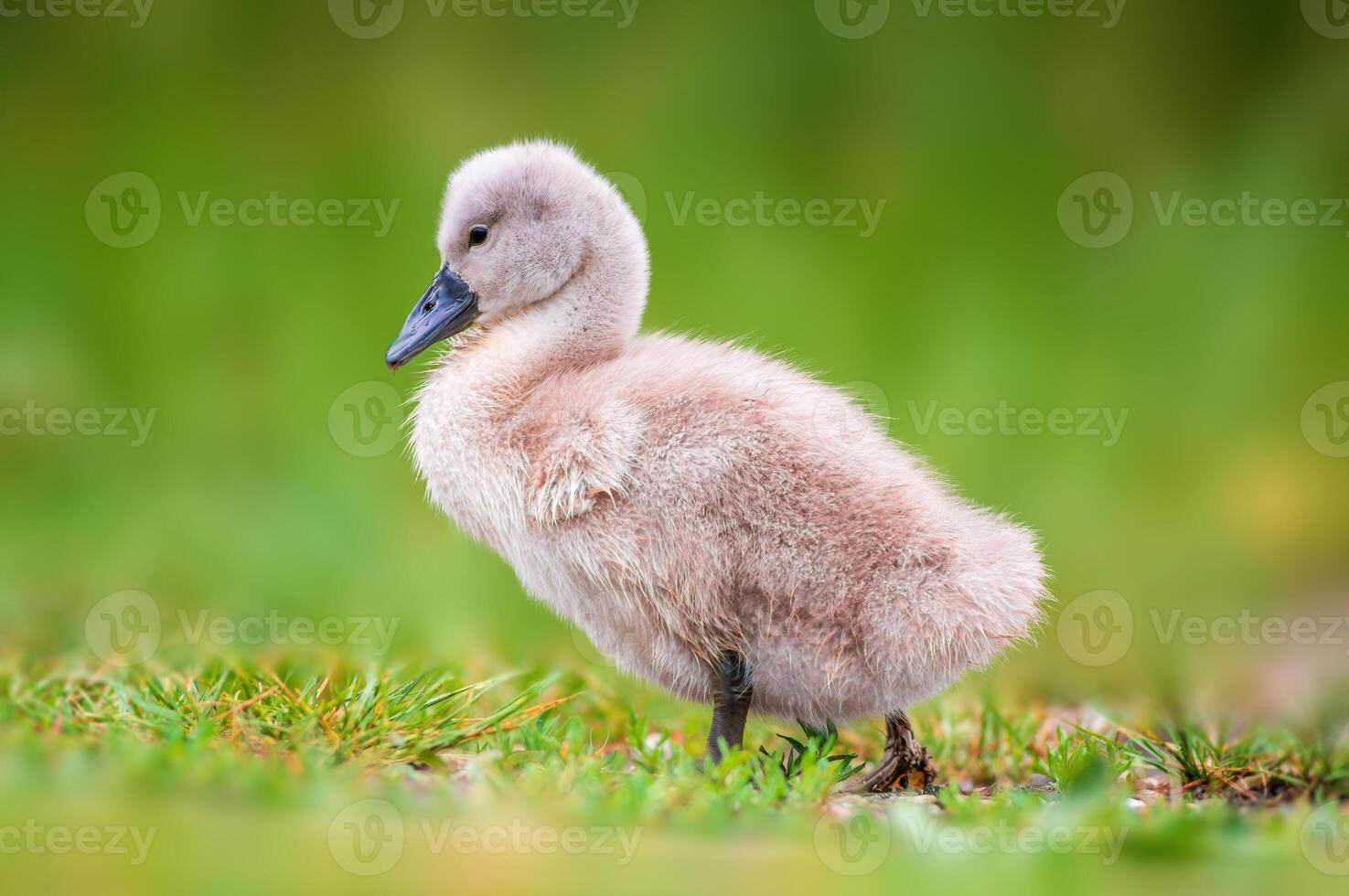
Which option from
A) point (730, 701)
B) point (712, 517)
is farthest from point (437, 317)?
point (730, 701)

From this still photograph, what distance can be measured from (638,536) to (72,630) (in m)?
1.80

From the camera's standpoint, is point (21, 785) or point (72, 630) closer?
point (21, 785)

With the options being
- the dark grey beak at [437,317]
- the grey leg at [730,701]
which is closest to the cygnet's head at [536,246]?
the dark grey beak at [437,317]

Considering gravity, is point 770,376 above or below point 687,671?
above

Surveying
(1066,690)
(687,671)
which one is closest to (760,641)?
(687,671)

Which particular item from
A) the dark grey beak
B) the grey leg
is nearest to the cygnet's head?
the dark grey beak

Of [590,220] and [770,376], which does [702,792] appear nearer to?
[770,376]

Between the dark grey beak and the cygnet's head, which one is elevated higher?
the cygnet's head

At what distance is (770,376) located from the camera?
2678mm

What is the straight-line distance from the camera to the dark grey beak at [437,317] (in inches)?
112

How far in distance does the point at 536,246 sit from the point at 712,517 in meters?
0.72

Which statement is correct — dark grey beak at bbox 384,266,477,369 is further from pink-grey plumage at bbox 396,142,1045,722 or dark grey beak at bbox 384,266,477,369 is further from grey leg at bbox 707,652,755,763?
grey leg at bbox 707,652,755,763

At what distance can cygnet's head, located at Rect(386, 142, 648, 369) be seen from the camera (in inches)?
109

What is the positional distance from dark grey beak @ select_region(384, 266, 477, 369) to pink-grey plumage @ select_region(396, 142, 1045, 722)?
138 mm
